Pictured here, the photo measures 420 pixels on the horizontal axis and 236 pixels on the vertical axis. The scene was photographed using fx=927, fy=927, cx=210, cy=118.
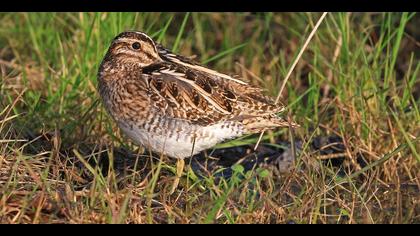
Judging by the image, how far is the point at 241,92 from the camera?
6.96 m

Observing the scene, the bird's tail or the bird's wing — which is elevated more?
the bird's wing

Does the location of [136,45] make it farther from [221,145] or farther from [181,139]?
[221,145]

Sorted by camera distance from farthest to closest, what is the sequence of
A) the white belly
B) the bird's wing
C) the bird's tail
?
1. the bird's tail
2. the bird's wing
3. the white belly

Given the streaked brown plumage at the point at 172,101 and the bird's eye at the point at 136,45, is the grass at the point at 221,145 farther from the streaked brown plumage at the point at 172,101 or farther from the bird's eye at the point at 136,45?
the bird's eye at the point at 136,45

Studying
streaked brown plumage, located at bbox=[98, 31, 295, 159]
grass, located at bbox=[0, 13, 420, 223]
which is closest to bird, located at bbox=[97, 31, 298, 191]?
streaked brown plumage, located at bbox=[98, 31, 295, 159]

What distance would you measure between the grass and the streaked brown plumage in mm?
271

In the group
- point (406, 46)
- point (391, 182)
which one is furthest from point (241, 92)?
point (406, 46)

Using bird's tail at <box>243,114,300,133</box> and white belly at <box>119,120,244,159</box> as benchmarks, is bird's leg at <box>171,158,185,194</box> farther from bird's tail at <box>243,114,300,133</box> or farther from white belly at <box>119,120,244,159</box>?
bird's tail at <box>243,114,300,133</box>

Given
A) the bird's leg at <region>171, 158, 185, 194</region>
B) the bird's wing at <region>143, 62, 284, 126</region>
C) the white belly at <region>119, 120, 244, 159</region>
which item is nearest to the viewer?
the bird's leg at <region>171, 158, 185, 194</region>

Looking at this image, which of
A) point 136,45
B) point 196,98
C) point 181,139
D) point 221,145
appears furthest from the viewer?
point 221,145

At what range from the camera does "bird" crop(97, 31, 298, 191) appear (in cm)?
653

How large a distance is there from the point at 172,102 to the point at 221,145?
893 millimetres

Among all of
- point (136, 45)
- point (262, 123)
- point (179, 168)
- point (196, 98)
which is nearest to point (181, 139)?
point (179, 168)

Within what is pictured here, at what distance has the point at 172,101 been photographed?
660 cm
